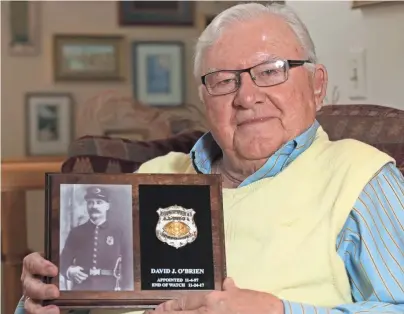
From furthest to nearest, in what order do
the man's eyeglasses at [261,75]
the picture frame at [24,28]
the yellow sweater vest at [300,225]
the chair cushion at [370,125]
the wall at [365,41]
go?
the picture frame at [24,28] < the wall at [365,41] < the chair cushion at [370,125] < the man's eyeglasses at [261,75] < the yellow sweater vest at [300,225]

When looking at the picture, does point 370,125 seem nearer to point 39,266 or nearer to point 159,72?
point 39,266

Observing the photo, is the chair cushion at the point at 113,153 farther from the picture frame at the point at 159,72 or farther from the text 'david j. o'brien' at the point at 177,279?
the picture frame at the point at 159,72

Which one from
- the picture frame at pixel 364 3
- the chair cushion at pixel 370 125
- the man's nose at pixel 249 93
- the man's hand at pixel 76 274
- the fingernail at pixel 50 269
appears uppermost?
the picture frame at pixel 364 3

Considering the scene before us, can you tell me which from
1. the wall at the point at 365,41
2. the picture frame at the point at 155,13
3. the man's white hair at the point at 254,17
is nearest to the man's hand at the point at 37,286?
the man's white hair at the point at 254,17

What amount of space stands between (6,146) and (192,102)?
0.84m

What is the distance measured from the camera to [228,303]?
3.21ft

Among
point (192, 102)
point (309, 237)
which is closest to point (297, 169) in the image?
point (309, 237)

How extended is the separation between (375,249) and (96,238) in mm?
429

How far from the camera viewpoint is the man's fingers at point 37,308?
3.40 ft

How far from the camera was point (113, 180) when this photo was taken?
1.06 meters

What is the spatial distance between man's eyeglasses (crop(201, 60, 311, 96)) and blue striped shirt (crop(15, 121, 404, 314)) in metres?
0.24

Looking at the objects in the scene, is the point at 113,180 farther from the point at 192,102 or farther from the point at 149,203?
the point at 192,102

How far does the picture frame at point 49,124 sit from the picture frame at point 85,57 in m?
0.10

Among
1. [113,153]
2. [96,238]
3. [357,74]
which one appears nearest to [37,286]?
[96,238]
